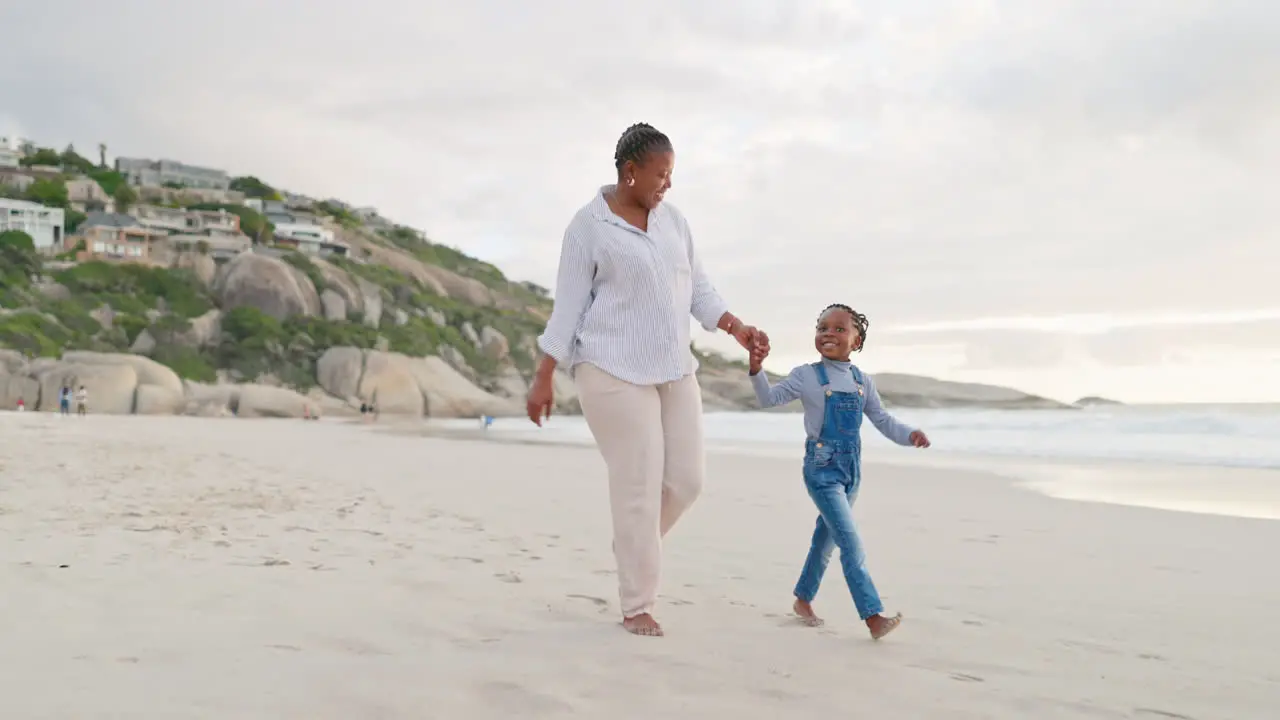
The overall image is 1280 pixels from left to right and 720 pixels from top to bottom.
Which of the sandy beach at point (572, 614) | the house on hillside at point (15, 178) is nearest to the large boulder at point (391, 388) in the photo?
the sandy beach at point (572, 614)

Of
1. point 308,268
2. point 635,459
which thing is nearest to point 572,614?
point 635,459

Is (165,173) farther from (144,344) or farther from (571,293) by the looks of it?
(571,293)

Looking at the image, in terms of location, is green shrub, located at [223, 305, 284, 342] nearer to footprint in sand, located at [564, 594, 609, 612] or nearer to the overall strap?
footprint in sand, located at [564, 594, 609, 612]

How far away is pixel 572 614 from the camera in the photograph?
3.81m

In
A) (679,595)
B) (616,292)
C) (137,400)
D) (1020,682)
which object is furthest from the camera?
(137,400)

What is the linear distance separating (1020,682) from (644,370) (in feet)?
5.44

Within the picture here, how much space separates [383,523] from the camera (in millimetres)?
6266

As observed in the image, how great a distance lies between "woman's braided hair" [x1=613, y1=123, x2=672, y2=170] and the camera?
3.66 metres

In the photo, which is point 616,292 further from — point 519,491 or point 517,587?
point 519,491

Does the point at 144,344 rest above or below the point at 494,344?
below

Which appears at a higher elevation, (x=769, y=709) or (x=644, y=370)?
(x=644, y=370)

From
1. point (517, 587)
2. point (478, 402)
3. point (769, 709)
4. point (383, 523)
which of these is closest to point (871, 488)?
point (383, 523)

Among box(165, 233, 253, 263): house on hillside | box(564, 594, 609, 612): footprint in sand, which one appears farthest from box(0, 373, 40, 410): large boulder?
box(564, 594, 609, 612): footprint in sand

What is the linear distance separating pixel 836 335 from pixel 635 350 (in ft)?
2.80
